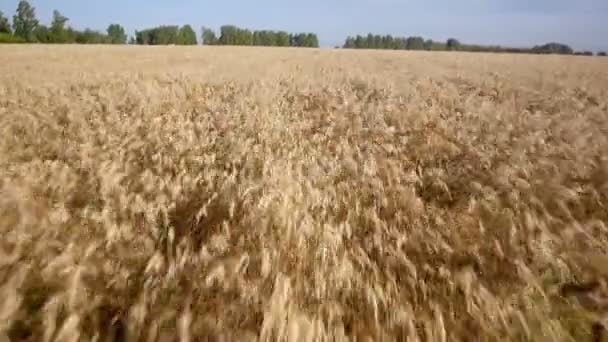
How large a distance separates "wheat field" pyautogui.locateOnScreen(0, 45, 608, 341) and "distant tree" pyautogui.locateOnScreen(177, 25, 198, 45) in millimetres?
63150

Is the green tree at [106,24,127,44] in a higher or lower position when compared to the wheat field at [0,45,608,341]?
higher

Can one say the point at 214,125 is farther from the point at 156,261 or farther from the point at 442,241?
the point at 442,241

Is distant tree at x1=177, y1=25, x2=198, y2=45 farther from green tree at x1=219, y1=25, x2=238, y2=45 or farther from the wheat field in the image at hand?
the wheat field

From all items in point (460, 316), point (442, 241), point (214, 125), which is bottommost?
point (460, 316)

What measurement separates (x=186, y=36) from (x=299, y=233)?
6859 centimetres

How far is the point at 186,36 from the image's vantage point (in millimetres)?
63312

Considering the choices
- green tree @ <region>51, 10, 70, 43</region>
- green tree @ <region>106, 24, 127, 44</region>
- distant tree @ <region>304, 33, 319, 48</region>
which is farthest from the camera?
distant tree @ <region>304, 33, 319, 48</region>

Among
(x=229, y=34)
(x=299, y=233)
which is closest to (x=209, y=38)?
(x=229, y=34)

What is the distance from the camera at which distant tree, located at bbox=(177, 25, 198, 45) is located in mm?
61594

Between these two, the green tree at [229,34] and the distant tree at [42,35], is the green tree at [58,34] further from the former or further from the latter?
the green tree at [229,34]

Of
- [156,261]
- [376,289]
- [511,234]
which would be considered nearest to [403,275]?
[376,289]

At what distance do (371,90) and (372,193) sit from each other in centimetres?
590

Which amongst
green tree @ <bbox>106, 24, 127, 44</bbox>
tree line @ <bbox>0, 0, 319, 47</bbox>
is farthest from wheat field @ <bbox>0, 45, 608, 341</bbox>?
green tree @ <bbox>106, 24, 127, 44</bbox>

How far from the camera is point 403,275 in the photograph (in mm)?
2400
